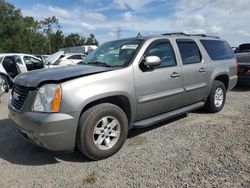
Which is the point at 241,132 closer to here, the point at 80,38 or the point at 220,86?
the point at 220,86

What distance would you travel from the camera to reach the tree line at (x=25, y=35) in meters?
50.7

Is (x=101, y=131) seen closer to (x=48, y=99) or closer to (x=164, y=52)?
(x=48, y=99)

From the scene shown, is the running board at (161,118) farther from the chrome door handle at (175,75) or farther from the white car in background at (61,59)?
the white car in background at (61,59)

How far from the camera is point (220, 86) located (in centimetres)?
629

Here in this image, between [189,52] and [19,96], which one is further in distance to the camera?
[189,52]

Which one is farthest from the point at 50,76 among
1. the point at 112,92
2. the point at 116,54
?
the point at 116,54

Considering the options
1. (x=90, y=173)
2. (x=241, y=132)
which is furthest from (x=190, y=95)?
(x=90, y=173)

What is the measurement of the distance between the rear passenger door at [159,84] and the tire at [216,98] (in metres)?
1.25

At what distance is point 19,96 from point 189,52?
3278 millimetres

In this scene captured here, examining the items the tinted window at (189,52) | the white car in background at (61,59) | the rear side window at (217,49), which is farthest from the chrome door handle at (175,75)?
the white car in background at (61,59)

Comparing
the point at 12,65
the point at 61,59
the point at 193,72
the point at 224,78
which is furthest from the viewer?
the point at 61,59

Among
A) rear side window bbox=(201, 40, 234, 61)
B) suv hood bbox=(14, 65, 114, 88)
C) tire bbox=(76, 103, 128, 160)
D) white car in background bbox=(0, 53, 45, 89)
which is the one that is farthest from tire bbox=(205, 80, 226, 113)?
white car in background bbox=(0, 53, 45, 89)

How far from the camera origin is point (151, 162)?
3809mm

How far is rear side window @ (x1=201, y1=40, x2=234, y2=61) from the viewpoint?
19.7 ft
